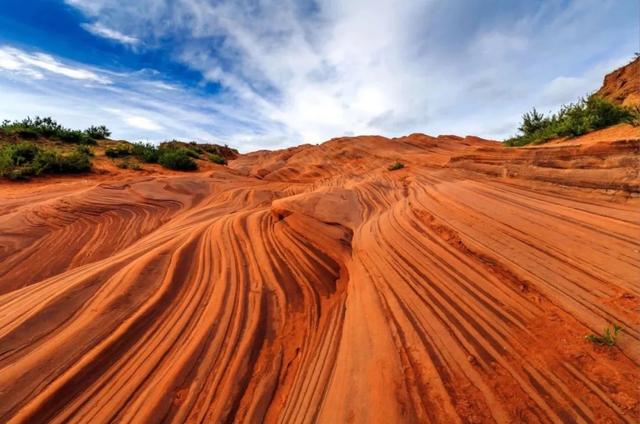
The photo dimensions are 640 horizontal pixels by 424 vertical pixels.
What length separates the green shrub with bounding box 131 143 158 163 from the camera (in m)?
14.5

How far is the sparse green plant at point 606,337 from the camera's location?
1.67 meters

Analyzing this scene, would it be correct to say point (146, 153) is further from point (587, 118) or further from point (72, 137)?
point (587, 118)

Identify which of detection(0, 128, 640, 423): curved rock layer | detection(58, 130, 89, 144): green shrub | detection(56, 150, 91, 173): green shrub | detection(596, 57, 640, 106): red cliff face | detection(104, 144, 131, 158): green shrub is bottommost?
detection(0, 128, 640, 423): curved rock layer

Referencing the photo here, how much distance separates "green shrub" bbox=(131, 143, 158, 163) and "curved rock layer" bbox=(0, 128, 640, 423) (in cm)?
1105

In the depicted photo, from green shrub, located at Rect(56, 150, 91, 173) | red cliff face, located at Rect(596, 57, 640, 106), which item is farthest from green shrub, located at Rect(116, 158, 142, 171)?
red cliff face, located at Rect(596, 57, 640, 106)

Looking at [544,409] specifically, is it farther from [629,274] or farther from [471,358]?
[629,274]

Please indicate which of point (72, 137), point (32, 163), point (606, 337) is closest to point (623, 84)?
point (606, 337)

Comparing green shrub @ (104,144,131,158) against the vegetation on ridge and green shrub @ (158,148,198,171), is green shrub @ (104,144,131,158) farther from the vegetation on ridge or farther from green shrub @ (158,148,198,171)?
green shrub @ (158,148,198,171)

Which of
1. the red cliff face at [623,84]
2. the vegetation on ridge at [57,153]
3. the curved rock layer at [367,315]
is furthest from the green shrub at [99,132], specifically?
the red cliff face at [623,84]

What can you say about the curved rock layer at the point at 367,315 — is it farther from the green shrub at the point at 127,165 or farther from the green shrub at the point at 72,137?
the green shrub at the point at 72,137

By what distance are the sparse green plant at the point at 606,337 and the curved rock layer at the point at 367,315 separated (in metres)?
0.03

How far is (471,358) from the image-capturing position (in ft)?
5.78

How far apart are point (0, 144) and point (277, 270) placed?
1690cm

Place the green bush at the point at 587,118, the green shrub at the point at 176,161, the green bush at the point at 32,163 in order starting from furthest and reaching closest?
the green shrub at the point at 176,161 → the green bush at the point at 32,163 → the green bush at the point at 587,118
